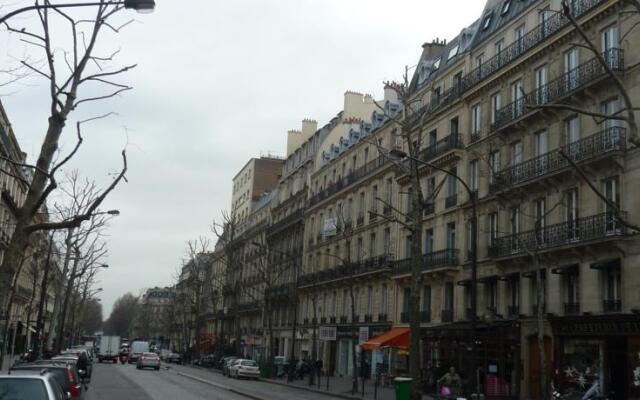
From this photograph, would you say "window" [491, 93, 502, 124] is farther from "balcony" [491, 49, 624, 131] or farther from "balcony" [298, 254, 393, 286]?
"balcony" [298, 254, 393, 286]

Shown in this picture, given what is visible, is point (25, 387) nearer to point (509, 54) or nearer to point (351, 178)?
point (509, 54)

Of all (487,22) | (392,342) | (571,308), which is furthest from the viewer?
(487,22)

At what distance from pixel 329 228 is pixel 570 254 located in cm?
3084

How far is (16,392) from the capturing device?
9.30 metres

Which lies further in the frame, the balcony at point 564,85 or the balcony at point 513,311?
the balcony at point 513,311

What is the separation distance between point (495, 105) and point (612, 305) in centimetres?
1305

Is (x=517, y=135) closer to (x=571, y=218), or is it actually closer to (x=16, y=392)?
(x=571, y=218)

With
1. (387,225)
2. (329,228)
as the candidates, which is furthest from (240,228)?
(387,225)

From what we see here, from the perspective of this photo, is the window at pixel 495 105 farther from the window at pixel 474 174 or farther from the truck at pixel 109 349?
the truck at pixel 109 349

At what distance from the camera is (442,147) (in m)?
40.2

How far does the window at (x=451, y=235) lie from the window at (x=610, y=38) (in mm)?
13475

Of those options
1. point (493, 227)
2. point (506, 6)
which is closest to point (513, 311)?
point (493, 227)

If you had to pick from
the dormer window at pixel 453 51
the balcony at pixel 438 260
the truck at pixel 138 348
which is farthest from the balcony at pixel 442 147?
the truck at pixel 138 348

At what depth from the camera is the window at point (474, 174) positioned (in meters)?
36.9
